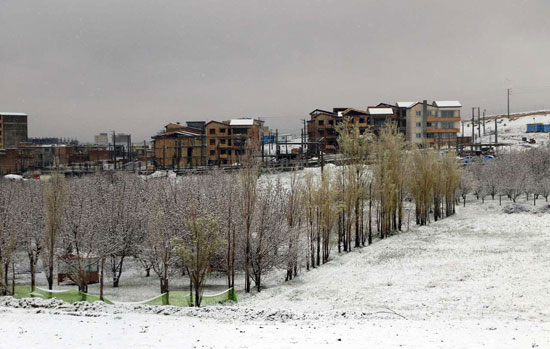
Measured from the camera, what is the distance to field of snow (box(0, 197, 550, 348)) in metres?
15.3

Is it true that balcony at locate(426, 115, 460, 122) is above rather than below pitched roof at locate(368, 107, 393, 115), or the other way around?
below

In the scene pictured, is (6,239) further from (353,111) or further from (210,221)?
(353,111)

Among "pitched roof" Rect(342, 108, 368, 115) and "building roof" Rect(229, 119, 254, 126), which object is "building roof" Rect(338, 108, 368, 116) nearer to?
"pitched roof" Rect(342, 108, 368, 115)

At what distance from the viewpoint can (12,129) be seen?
366 ft

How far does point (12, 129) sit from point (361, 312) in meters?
110

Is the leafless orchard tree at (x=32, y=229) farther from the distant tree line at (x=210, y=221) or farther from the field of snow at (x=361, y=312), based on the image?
the field of snow at (x=361, y=312)

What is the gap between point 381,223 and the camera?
44.2 m

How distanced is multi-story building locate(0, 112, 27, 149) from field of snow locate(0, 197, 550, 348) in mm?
98282

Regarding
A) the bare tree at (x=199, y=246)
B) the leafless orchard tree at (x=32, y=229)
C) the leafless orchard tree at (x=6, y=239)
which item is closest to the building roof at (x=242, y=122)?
the leafless orchard tree at (x=32, y=229)

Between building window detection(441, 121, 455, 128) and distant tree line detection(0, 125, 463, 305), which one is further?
building window detection(441, 121, 455, 128)

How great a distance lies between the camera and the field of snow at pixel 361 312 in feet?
50.1

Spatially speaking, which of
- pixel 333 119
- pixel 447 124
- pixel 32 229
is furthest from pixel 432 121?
pixel 32 229

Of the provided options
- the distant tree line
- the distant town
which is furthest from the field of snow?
the distant town

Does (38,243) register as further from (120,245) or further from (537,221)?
(537,221)
